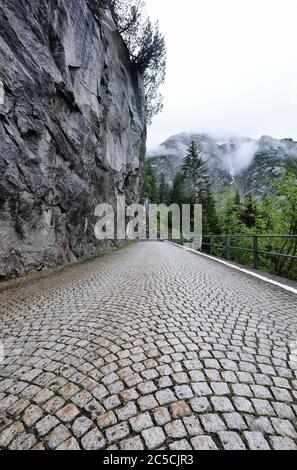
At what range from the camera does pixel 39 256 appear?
24.5ft

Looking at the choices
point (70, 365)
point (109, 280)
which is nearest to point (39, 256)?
point (109, 280)

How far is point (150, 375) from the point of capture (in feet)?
6.97

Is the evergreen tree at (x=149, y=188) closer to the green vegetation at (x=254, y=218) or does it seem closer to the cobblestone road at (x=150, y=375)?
the green vegetation at (x=254, y=218)

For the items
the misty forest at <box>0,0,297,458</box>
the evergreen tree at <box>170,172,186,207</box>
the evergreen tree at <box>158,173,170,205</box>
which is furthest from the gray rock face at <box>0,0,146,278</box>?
the evergreen tree at <box>158,173,170,205</box>

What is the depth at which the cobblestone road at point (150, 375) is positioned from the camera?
155 cm

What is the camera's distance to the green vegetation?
11.9m

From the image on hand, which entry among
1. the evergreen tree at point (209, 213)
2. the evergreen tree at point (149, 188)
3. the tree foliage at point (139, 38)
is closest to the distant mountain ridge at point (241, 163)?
the evergreen tree at point (149, 188)

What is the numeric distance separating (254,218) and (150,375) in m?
20.1

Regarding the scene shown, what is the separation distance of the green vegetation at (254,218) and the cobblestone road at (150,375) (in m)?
4.77

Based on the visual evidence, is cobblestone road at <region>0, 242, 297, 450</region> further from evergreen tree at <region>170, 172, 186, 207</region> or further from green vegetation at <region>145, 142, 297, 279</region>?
evergreen tree at <region>170, 172, 186, 207</region>

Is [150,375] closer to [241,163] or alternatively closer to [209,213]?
[209,213]

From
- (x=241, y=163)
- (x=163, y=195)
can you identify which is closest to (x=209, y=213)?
(x=163, y=195)
